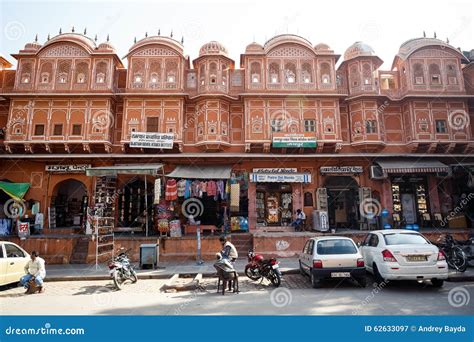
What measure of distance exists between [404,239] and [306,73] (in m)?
13.7

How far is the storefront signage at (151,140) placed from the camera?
17266 mm

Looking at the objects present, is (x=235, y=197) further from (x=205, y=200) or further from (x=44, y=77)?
(x=44, y=77)

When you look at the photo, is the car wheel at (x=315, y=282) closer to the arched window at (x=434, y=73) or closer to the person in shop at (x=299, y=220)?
the person in shop at (x=299, y=220)

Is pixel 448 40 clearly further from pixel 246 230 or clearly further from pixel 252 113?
pixel 246 230

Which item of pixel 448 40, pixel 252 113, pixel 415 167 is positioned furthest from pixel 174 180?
pixel 448 40

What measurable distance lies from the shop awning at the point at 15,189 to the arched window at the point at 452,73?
→ 2744cm

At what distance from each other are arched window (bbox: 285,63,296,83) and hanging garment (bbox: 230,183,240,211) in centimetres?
800

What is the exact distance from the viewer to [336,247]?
8398mm

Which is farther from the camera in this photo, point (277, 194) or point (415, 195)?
point (415, 195)

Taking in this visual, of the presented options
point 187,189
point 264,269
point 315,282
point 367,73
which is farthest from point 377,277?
point 367,73

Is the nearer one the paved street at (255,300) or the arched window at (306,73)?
the paved street at (255,300)

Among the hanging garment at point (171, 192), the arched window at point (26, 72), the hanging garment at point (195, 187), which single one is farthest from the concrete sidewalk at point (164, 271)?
the arched window at point (26, 72)

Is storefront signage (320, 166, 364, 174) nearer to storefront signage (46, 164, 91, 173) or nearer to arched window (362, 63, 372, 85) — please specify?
arched window (362, 63, 372, 85)

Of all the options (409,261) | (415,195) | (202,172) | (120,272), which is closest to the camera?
(409,261)
